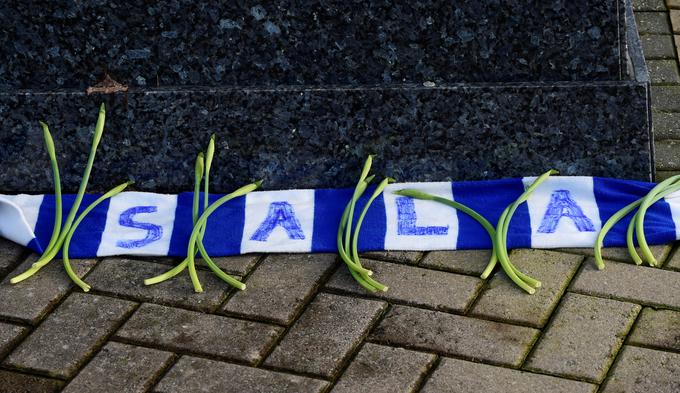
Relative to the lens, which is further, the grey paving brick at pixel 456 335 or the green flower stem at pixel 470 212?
the green flower stem at pixel 470 212

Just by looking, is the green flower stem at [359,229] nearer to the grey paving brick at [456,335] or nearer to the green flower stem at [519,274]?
the grey paving brick at [456,335]

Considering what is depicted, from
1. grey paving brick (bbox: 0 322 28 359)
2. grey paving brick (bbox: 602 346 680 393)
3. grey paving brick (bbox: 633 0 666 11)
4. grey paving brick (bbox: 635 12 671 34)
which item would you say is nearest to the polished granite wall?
grey paving brick (bbox: 0 322 28 359)

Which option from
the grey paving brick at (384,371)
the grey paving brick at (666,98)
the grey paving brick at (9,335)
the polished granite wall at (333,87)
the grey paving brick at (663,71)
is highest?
the polished granite wall at (333,87)

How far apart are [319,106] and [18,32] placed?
2.94 ft

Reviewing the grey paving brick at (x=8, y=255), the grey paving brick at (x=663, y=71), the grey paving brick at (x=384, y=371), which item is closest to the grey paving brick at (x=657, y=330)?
the grey paving brick at (x=384, y=371)

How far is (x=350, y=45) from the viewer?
306cm

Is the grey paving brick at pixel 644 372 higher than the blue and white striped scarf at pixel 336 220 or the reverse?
the reverse

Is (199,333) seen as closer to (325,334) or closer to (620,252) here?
(325,334)

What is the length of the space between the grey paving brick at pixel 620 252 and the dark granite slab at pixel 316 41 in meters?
0.52

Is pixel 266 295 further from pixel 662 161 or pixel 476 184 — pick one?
pixel 662 161

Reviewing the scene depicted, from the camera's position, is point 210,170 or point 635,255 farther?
point 210,170

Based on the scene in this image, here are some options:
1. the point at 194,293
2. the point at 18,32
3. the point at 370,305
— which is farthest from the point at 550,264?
the point at 18,32

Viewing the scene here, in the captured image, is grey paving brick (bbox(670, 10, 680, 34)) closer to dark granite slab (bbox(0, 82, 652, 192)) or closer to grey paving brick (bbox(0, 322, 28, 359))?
dark granite slab (bbox(0, 82, 652, 192))

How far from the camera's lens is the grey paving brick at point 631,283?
104 inches
